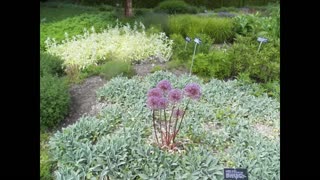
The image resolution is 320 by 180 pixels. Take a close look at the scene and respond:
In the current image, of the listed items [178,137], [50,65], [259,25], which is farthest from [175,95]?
[259,25]

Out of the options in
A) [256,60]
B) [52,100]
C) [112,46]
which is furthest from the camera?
[256,60]

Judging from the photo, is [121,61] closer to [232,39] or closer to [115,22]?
[115,22]

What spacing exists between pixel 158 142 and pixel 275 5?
156cm

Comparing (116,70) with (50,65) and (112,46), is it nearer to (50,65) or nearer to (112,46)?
(112,46)

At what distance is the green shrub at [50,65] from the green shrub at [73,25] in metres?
0.11

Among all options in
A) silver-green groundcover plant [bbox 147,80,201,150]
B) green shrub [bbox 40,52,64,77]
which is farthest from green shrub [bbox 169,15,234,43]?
green shrub [bbox 40,52,64,77]

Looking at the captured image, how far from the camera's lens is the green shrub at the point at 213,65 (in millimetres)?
4262

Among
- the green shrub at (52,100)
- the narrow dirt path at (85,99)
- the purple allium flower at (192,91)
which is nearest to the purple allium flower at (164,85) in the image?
the purple allium flower at (192,91)

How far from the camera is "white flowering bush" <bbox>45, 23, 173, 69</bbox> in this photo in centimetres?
403

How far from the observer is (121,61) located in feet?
13.5

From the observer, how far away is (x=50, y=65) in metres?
3.88

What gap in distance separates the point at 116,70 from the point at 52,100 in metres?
0.66
